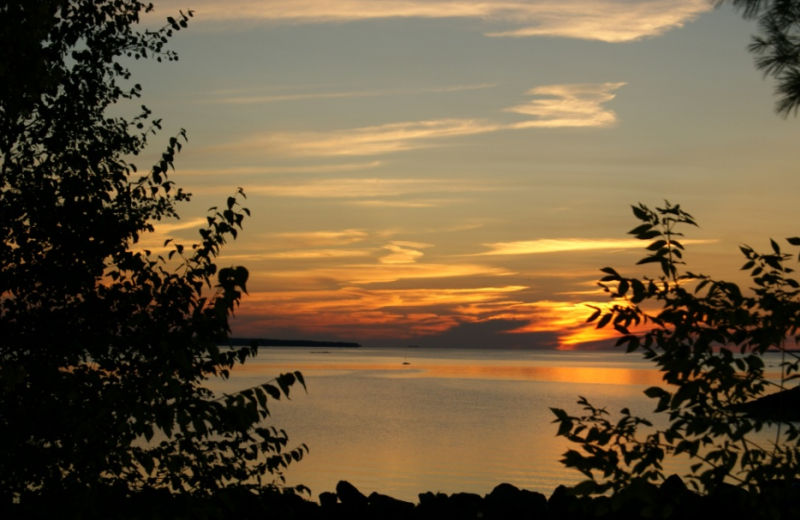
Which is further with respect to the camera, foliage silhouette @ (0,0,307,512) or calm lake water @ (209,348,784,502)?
calm lake water @ (209,348,784,502)

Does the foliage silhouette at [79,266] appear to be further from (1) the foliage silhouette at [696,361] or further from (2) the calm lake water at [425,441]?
(2) the calm lake water at [425,441]

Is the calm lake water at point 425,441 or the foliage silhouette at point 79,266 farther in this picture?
the calm lake water at point 425,441

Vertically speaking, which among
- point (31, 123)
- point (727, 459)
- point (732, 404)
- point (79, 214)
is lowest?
point (727, 459)

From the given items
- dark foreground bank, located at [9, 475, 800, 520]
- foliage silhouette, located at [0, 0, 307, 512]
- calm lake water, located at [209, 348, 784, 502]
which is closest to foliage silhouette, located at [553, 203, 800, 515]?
dark foreground bank, located at [9, 475, 800, 520]

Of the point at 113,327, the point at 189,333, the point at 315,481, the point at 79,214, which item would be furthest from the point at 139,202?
the point at 315,481

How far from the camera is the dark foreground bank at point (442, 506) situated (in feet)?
18.8

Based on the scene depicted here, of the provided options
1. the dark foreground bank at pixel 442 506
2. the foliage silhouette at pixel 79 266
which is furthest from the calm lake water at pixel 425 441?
the foliage silhouette at pixel 79 266

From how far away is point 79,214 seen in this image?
1118 cm

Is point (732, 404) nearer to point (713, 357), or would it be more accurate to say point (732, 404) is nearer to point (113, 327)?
point (713, 357)

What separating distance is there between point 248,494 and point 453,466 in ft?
101

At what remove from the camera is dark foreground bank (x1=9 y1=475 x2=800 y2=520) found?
5.73 metres

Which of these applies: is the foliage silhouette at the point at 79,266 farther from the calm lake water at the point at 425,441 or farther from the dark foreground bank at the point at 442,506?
the calm lake water at the point at 425,441

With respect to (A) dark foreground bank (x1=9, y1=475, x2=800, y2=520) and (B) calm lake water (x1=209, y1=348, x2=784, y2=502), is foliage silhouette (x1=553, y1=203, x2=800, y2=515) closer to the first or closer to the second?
(A) dark foreground bank (x1=9, y1=475, x2=800, y2=520)

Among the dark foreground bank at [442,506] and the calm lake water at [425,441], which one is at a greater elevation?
the dark foreground bank at [442,506]
